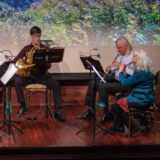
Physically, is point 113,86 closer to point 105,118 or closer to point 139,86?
point 105,118

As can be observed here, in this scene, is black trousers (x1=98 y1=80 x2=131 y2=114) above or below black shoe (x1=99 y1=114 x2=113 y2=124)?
above

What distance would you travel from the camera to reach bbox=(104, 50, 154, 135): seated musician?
4812 millimetres

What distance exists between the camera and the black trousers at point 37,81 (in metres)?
5.84

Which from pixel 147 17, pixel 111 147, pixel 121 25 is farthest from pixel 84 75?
pixel 111 147

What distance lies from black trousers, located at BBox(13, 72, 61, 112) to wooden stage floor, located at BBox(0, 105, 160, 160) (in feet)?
2.28

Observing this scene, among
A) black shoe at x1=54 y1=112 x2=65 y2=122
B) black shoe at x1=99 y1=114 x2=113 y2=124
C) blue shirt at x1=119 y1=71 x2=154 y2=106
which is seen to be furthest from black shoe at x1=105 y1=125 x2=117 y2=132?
black shoe at x1=54 y1=112 x2=65 y2=122

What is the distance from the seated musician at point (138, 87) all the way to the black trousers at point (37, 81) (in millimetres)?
1100

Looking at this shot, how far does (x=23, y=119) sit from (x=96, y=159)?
1652 millimetres

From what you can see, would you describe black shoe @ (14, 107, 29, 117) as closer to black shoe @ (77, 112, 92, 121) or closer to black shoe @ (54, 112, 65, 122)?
black shoe @ (54, 112, 65, 122)

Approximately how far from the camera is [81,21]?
6.99m

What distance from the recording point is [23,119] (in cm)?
576

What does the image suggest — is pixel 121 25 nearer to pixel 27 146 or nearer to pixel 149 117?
pixel 149 117

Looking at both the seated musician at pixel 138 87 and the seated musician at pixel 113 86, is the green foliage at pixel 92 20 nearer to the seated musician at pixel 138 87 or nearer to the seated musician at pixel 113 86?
the seated musician at pixel 113 86

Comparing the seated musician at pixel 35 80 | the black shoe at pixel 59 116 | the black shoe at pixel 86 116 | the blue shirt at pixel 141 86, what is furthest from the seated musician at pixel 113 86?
the blue shirt at pixel 141 86
